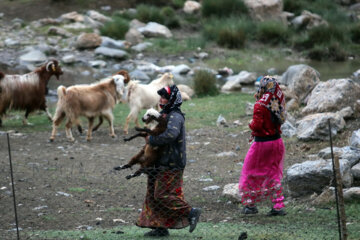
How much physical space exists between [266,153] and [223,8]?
904 inches

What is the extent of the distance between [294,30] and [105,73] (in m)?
9.91

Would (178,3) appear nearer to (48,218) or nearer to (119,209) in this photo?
(119,209)

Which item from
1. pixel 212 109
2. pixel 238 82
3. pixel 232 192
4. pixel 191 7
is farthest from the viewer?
pixel 191 7

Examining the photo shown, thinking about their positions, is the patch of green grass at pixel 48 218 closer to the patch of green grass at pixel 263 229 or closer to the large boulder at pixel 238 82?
the patch of green grass at pixel 263 229

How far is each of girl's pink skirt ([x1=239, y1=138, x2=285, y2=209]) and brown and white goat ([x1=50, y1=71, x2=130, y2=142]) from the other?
520cm

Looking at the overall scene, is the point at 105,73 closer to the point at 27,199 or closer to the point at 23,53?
the point at 23,53

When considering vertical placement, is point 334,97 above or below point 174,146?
below

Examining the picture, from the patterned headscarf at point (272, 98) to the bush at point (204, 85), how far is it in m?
9.98

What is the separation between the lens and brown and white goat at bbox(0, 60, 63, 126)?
Answer: 507 inches

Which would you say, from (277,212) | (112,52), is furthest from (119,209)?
(112,52)

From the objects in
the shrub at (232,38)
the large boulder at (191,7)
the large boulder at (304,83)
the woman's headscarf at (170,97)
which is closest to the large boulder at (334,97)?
the large boulder at (304,83)

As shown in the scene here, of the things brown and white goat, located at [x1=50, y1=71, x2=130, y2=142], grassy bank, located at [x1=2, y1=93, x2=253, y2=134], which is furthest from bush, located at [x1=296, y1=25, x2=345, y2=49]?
brown and white goat, located at [x1=50, y1=71, x2=130, y2=142]

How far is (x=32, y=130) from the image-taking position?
12.7 metres

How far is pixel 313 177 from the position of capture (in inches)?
288
